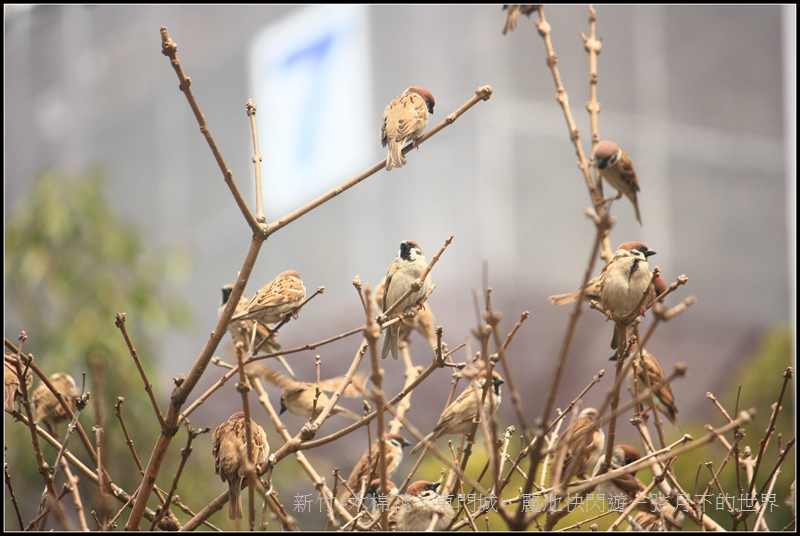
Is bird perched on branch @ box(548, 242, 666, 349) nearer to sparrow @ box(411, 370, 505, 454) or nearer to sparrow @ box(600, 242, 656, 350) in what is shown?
sparrow @ box(600, 242, 656, 350)

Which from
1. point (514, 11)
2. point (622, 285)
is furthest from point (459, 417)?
point (514, 11)

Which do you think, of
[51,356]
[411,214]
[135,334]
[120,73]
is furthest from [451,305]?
[120,73]

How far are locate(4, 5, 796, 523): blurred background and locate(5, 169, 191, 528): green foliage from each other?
Answer: 2cm

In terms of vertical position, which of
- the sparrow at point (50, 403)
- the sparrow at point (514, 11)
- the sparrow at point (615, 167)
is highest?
the sparrow at point (514, 11)

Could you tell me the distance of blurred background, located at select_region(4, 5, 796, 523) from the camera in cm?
651

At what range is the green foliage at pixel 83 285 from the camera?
5.64 m

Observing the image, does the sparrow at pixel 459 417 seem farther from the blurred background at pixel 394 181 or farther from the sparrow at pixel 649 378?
the blurred background at pixel 394 181

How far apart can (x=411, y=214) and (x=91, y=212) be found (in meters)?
2.51

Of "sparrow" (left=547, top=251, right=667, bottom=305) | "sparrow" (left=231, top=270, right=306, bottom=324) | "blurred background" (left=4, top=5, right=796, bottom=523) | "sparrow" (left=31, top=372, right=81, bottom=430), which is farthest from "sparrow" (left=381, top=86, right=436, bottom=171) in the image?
"blurred background" (left=4, top=5, right=796, bottom=523)

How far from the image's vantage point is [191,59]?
9.34 meters

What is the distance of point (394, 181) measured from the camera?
769 centimetres

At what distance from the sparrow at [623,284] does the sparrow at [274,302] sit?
88cm

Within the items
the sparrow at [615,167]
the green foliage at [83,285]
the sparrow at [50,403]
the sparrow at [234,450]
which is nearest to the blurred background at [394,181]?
the green foliage at [83,285]

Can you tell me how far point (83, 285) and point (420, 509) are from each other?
4488mm
